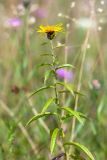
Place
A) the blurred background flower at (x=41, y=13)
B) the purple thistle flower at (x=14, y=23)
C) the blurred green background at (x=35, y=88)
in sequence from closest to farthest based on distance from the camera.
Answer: the blurred green background at (x=35, y=88), the purple thistle flower at (x=14, y=23), the blurred background flower at (x=41, y=13)

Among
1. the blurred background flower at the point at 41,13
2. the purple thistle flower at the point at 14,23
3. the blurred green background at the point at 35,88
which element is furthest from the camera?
the blurred background flower at the point at 41,13

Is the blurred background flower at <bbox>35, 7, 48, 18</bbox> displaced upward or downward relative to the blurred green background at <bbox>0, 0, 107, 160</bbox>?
upward

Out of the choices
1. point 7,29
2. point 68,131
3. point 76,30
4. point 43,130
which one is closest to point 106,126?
point 68,131

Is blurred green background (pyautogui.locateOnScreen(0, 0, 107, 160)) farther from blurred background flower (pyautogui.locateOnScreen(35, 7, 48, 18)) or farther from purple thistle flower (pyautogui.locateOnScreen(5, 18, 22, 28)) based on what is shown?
blurred background flower (pyautogui.locateOnScreen(35, 7, 48, 18))

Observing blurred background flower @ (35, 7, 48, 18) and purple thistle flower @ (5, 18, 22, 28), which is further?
blurred background flower @ (35, 7, 48, 18)

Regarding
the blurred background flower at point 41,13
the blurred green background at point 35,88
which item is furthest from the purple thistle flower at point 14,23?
the blurred background flower at point 41,13

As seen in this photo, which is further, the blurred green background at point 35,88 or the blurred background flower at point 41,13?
the blurred background flower at point 41,13

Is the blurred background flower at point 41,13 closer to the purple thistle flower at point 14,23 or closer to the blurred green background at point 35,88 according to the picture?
the blurred green background at point 35,88

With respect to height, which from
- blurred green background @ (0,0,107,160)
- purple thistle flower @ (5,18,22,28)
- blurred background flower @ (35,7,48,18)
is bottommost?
blurred green background @ (0,0,107,160)

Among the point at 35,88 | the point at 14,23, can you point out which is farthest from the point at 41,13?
the point at 35,88

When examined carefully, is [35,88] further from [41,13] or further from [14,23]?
[41,13]

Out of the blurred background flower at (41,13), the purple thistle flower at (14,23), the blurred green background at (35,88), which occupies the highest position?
the blurred background flower at (41,13)

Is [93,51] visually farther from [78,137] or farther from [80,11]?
[78,137]

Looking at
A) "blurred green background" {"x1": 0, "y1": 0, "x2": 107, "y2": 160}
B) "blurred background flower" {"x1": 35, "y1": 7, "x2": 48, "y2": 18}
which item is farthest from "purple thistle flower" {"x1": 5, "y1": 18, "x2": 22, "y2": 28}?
"blurred background flower" {"x1": 35, "y1": 7, "x2": 48, "y2": 18}
